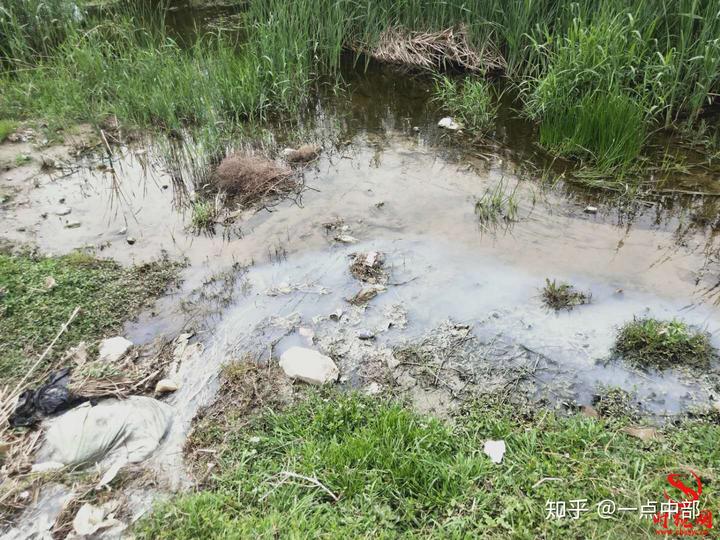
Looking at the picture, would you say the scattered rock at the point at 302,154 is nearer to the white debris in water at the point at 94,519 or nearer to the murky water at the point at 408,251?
the murky water at the point at 408,251

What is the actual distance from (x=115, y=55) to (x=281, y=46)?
7.13ft

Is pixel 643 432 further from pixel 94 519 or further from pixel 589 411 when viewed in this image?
pixel 94 519

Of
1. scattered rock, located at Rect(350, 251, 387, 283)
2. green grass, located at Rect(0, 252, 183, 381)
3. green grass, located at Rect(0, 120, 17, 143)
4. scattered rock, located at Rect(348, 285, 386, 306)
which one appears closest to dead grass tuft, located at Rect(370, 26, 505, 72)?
scattered rock, located at Rect(350, 251, 387, 283)

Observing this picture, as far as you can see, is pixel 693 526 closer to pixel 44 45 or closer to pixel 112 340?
pixel 112 340

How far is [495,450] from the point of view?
244cm

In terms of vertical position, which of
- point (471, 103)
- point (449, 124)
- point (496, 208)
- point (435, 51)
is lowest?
point (496, 208)

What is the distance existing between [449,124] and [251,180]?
2474 millimetres

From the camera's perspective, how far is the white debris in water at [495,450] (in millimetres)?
2406

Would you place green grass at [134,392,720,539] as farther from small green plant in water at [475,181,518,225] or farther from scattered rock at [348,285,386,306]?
small green plant in water at [475,181,518,225]

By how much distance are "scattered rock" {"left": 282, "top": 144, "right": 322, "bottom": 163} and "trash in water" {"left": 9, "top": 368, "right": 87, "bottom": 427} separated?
10.5 feet

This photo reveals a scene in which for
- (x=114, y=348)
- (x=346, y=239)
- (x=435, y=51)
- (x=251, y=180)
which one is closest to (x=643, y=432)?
(x=346, y=239)

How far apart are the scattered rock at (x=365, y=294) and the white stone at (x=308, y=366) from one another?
58cm

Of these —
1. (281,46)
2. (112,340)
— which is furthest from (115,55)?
(112,340)

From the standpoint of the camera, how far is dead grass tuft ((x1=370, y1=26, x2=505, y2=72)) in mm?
6656
